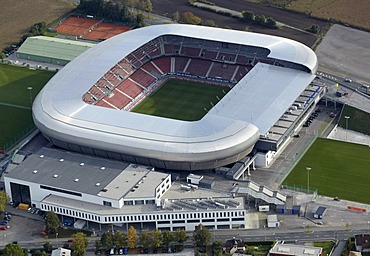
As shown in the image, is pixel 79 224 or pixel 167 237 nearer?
pixel 167 237

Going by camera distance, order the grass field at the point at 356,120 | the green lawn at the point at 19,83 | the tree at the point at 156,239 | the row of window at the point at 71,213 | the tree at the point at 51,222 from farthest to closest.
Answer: the green lawn at the point at 19,83
the grass field at the point at 356,120
the row of window at the point at 71,213
the tree at the point at 51,222
the tree at the point at 156,239

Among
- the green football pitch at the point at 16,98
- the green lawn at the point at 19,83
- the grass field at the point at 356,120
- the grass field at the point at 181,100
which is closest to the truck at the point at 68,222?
the green football pitch at the point at 16,98

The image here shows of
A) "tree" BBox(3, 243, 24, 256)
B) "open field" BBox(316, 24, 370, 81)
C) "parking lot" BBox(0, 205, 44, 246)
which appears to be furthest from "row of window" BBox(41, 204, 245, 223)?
"open field" BBox(316, 24, 370, 81)

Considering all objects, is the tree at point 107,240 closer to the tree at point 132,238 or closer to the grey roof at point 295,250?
the tree at point 132,238

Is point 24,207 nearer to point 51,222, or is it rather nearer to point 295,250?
point 51,222

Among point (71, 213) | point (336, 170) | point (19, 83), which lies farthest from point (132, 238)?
point (19, 83)

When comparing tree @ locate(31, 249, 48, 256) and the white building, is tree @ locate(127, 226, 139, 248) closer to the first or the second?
the white building
